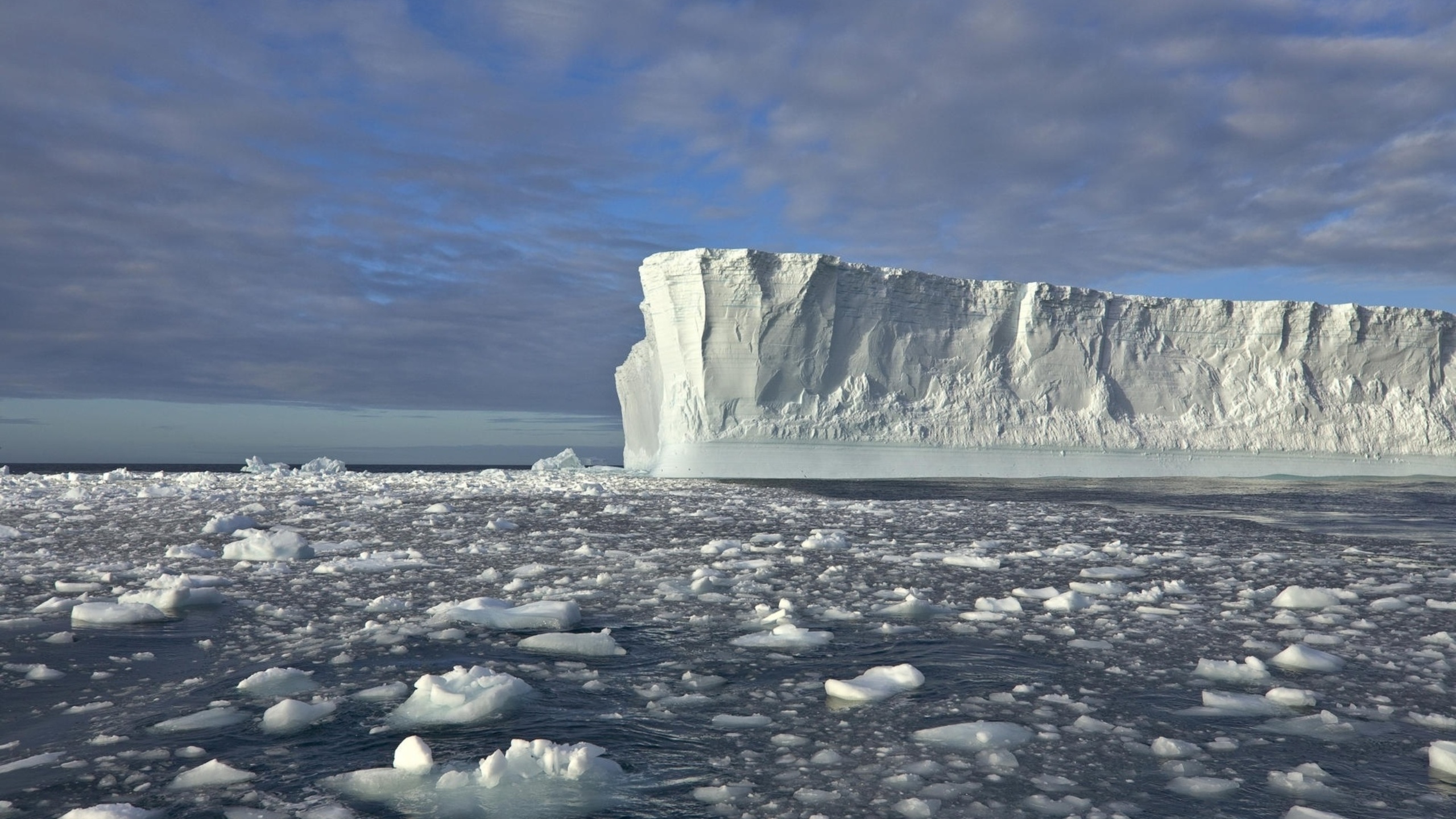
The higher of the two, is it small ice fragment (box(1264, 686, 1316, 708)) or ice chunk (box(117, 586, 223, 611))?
ice chunk (box(117, 586, 223, 611))

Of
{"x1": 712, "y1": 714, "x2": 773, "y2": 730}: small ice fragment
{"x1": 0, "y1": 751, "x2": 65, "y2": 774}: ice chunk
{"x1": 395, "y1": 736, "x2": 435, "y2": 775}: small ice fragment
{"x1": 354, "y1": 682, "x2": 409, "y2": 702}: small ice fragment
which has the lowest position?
{"x1": 712, "y1": 714, "x2": 773, "y2": 730}: small ice fragment

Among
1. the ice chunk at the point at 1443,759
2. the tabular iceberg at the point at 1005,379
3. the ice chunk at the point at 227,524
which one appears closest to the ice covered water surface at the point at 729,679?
the ice chunk at the point at 1443,759

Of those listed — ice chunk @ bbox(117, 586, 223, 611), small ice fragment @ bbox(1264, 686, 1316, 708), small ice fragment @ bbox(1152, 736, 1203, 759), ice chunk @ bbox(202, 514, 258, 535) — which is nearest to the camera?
small ice fragment @ bbox(1152, 736, 1203, 759)

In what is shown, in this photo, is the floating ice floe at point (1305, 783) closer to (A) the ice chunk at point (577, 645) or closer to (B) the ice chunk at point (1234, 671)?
(B) the ice chunk at point (1234, 671)

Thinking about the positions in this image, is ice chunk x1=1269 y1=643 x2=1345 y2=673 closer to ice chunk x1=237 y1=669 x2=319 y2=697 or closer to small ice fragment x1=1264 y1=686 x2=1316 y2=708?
small ice fragment x1=1264 y1=686 x2=1316 y2=708

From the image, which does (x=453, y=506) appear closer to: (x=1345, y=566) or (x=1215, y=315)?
(x=1345, y=566)

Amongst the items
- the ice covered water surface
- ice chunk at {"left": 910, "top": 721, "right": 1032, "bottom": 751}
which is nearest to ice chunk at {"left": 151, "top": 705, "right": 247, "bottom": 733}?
the ice covered water surface

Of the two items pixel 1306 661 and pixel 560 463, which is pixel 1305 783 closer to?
pixel 1306 661
